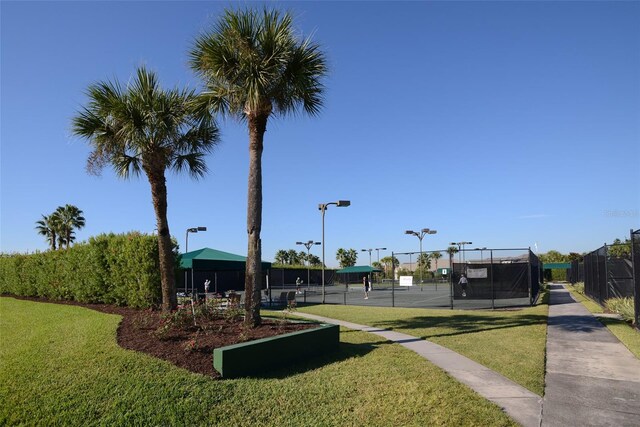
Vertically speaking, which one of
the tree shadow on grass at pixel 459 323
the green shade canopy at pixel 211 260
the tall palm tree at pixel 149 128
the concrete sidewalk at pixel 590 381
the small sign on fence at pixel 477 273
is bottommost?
the tree shadow on grass at pixel 459 323

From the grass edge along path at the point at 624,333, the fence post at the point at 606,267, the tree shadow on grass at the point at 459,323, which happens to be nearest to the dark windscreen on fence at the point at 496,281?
the fence post at the point at 606,267

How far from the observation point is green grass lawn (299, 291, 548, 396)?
7.97 meters

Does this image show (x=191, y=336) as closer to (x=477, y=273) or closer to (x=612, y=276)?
(x=477, y=273)

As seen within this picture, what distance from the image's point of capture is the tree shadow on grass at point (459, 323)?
12.5 meters

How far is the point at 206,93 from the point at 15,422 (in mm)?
8082

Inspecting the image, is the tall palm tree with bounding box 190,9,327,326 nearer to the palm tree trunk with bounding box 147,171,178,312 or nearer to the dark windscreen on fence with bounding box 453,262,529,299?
the palm tree trunk with bounding box 147,171,178,312

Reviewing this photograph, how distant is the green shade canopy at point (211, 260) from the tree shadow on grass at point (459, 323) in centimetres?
680

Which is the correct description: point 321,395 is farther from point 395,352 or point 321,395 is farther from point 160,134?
point 160,134

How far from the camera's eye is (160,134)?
1148cm

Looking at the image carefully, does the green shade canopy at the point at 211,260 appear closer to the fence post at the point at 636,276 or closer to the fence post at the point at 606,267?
the fence post at the point at 636,276

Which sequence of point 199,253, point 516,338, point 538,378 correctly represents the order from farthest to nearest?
point 199,253 → point 516,338 → point 538,378

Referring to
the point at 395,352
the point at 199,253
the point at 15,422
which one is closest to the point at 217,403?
the point at 15,422

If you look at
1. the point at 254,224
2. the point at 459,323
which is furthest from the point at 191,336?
the point at 459,323

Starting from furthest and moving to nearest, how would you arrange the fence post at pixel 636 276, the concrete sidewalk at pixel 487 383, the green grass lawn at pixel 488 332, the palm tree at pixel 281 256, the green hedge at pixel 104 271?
the palm tree at pixel 281 256, the green hedge at pixel 104 271, the fence post at pixel 636 276, the green grass lawn at pixel 488 332, the concrete sidewalk at pixel 487 383
